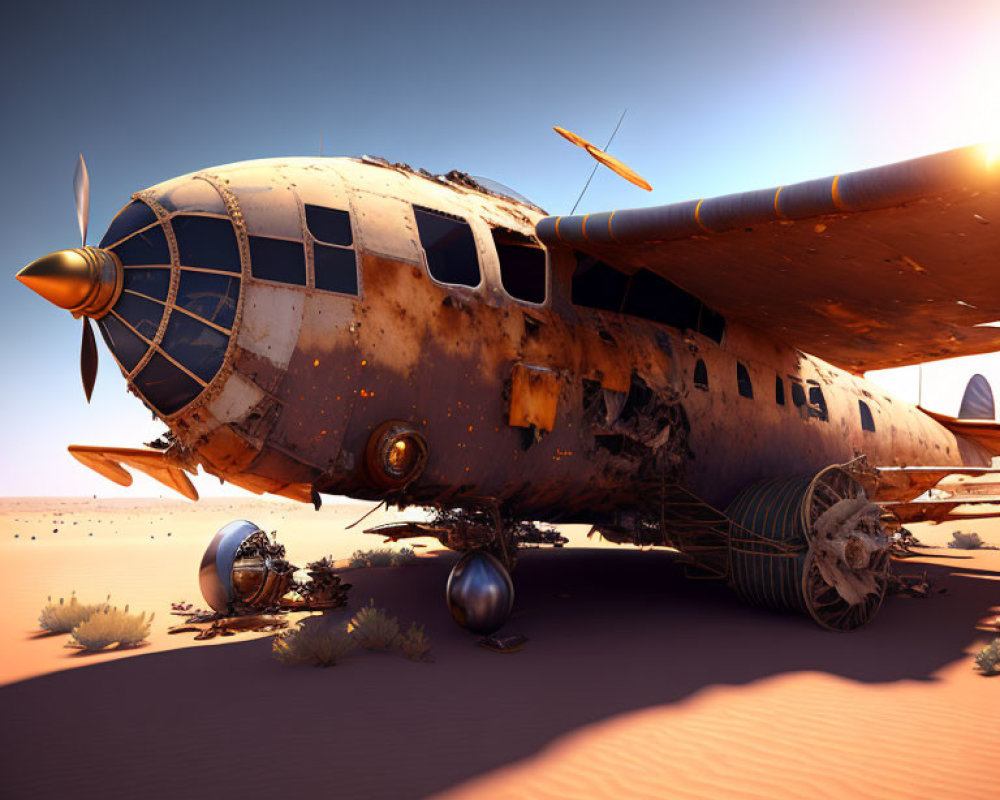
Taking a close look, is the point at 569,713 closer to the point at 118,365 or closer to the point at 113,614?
the point at 118,365

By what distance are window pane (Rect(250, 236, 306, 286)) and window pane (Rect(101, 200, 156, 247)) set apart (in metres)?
1.11

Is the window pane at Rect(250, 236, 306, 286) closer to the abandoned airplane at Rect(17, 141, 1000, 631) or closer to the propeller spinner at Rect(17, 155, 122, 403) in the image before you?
the abandoned airplane at Rect(17, 141, 1000, 631)

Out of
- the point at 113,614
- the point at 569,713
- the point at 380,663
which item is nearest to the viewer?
the point at 569,713

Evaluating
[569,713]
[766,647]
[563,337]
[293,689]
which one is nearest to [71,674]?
[293,689]

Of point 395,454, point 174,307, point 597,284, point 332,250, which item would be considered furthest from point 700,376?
point 174,307

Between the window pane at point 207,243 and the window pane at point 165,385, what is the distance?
1.06 m

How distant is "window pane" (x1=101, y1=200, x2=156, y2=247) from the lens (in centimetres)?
638

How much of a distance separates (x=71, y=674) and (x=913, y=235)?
11217 mm

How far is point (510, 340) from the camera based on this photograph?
25.7ft

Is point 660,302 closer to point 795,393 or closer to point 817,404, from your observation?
point 795,393

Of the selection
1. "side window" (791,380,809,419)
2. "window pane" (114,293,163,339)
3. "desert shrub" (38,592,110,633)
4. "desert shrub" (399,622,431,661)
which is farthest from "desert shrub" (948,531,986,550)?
"window pane" (114,293,163,339)

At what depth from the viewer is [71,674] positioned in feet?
22.0

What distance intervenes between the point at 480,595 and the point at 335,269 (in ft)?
13.5

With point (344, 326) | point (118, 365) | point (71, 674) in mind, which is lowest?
point (71, 674)
